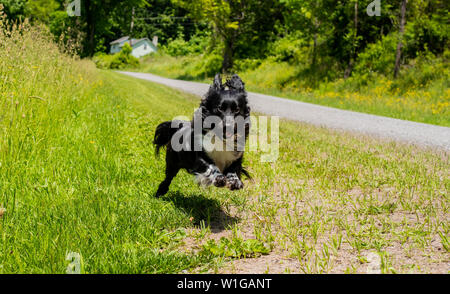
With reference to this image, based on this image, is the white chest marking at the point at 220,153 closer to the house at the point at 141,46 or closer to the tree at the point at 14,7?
the tree at the point at 14,7

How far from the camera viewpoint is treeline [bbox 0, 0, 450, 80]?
18.3 meters

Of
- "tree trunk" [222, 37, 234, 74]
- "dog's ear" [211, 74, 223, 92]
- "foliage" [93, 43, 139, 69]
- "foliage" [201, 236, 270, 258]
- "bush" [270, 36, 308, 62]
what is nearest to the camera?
"foliage" [201, 236, 270, 258]

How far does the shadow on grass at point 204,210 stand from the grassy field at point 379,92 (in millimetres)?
9620

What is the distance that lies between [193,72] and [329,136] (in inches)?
1045

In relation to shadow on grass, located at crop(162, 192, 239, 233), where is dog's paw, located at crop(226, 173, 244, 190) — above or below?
above

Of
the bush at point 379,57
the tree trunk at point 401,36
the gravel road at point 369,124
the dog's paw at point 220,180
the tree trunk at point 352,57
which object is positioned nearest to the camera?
the dog's paw at point 220,180

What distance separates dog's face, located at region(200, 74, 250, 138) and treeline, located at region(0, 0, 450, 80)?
23.1ft

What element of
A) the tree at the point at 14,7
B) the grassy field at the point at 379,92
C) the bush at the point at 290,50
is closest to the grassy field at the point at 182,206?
the grassy field at the point at 379,92

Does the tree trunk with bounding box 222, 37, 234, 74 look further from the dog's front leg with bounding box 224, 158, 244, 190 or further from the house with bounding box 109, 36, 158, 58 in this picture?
the house with bounding box 109, 36, 158, 58

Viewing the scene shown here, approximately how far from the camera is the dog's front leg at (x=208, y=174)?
12.0 ft

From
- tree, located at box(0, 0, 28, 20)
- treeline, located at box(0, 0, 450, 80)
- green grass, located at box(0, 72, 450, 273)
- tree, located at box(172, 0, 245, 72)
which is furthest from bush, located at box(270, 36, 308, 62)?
tree, located at box(0, 0, 28, 20)

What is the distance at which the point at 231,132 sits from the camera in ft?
12.1
